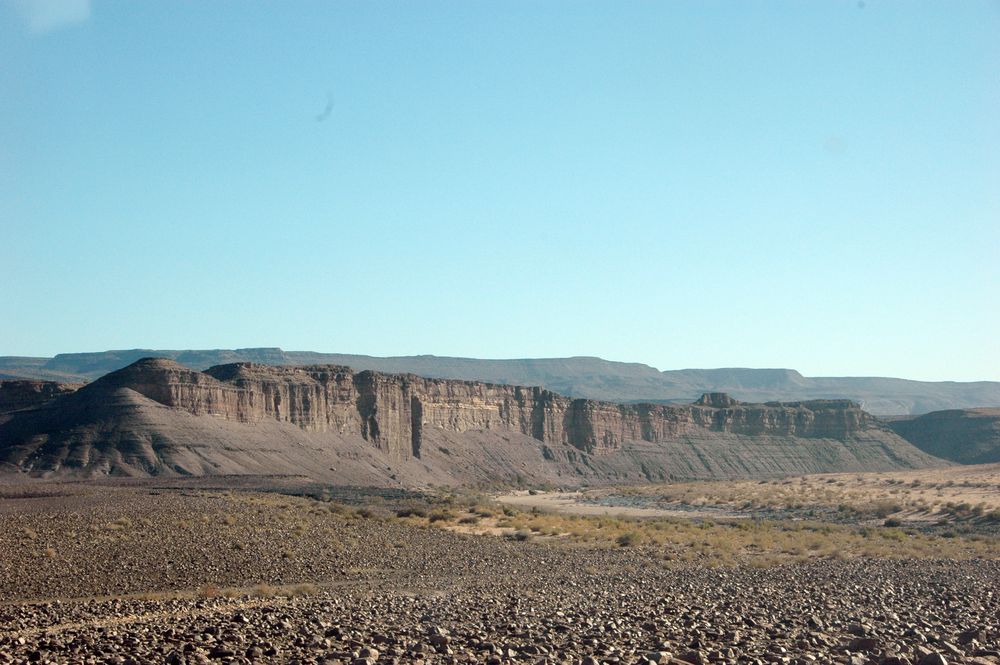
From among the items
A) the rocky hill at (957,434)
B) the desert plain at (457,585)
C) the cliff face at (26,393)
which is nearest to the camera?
the desert plain at (457,585)

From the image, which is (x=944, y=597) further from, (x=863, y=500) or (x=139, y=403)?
(x=139, y=403)

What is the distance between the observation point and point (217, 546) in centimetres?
2909

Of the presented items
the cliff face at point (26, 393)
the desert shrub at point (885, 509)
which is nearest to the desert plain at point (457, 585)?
the desert shrub at point (885, 509)

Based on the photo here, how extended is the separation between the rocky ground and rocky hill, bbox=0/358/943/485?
29.6 metres

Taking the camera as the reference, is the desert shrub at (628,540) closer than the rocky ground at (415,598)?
No

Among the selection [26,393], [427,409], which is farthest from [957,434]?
[26,393]

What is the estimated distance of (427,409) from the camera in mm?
100438

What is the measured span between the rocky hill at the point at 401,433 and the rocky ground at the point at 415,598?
29.6 m

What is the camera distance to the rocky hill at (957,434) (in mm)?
137500

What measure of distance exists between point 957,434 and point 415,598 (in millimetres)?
138783

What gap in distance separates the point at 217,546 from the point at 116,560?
3.00 metres

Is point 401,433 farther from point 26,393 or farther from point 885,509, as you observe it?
point 885,509

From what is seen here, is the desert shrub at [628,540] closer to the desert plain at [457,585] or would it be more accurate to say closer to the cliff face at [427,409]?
the desert plain at [457,585]

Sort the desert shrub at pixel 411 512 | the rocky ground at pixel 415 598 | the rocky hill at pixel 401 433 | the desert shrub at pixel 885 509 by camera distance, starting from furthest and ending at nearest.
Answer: the rocky hill at pixel 401 433 → the desert shrub at pixel 885 509 → the desert shrub at pixel 411 512 → the rocky ground at pixel 415 598
